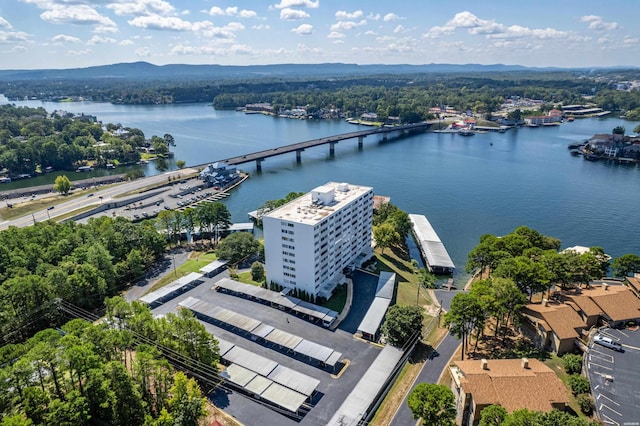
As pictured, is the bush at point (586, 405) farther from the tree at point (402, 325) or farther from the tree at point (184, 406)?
the tree at point (184, 406)

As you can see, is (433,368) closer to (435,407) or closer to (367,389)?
(367,389)

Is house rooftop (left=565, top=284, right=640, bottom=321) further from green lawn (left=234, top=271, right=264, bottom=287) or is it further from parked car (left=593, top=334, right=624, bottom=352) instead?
green lawn (left=234, top=271, right=264, bottom=287)

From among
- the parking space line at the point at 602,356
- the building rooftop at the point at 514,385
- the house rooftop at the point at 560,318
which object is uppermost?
the house rooftop at the point at 560,318

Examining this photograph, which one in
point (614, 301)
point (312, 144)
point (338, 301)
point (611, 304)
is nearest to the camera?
point (611, 304)

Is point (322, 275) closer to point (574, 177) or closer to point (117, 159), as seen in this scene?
point (574, 177)

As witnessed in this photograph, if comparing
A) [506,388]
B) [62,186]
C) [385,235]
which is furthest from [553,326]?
A: [62,186]

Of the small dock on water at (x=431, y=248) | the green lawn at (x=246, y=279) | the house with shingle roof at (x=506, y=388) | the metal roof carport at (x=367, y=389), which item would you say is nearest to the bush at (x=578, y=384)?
the house with shingle roof at (x=506, y=388)
